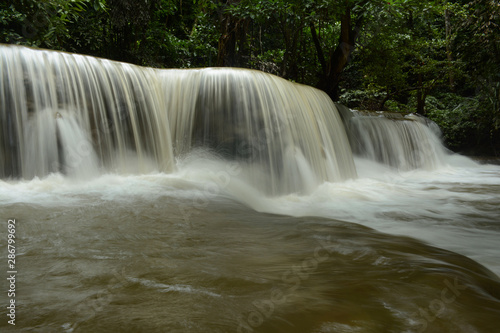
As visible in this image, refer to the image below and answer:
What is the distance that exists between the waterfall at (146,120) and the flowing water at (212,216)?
0.07 feet

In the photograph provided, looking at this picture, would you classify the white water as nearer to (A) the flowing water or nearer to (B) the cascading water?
(A) the flowing water

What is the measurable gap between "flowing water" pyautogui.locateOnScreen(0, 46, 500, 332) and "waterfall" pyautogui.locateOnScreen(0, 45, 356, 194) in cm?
2

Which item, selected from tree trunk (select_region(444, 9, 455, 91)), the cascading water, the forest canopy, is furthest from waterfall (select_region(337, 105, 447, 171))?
the cascading water

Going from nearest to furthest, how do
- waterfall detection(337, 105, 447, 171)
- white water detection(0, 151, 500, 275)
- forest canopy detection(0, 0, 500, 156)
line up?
1. white water detection(0, 151, 500, 275)
2. forest canopy detection(0, 0, 500, 156)
3. waterfall detection(337, 105, 447, 171)

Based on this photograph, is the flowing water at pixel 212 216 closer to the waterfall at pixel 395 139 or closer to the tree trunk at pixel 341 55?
Result: the waterfall at pixel 395 139

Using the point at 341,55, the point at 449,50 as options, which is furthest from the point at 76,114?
the point at 449,50

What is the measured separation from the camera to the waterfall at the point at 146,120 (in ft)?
13.7

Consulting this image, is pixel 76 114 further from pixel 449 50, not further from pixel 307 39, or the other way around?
pixel 449 50

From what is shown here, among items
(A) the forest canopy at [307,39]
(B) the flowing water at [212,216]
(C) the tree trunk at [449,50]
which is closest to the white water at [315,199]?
(B) the flowing water at [212,216]

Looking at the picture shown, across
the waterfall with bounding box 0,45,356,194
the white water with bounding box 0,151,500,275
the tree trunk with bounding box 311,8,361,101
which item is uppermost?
the tree trunk with bounding box 311,8,361,101

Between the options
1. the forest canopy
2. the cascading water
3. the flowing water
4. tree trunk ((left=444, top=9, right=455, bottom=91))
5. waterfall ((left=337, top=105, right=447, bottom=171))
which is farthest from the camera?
tree trunk ((left=444, top=9, right=455, bottom=91))

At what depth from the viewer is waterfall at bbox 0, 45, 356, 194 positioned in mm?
4168

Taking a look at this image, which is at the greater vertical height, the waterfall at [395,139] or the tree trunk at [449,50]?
the tree trunk at [449,50]

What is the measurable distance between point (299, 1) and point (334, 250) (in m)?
7.64
